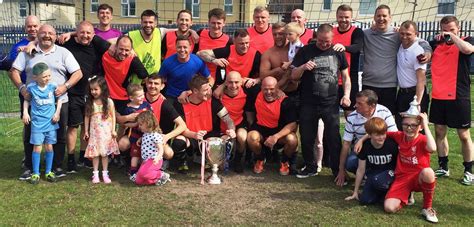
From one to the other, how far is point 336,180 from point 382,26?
1982mm

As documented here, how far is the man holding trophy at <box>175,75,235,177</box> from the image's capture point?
17.8 ft

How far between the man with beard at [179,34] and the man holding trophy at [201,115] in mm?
771

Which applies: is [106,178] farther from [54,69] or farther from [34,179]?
[54,69]

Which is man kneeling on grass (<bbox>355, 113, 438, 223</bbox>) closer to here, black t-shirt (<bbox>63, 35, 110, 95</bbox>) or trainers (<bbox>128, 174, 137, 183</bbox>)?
trainers (<bbox>128, 174, 137, 183</bbox>)

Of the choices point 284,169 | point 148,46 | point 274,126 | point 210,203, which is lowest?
point 210,203

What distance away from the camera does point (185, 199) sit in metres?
4.70

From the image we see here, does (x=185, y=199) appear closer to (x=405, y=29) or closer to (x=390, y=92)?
(x=390, y=92)

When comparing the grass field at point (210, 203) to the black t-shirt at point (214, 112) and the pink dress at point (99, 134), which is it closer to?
the pink dress at point (99, 134)

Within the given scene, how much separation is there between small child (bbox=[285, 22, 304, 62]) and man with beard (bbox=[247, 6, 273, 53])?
0.47 m

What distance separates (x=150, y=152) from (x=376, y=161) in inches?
98.9

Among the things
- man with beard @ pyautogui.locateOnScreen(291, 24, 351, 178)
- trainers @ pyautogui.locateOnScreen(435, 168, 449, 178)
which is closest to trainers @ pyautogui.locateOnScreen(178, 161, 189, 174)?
man with beard @ pyautogui.locateOnScreen(291, 24, 351, 178)

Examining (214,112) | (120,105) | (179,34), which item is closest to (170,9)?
(179,34)

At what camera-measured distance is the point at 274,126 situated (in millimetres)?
5598

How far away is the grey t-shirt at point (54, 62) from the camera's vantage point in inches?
206
